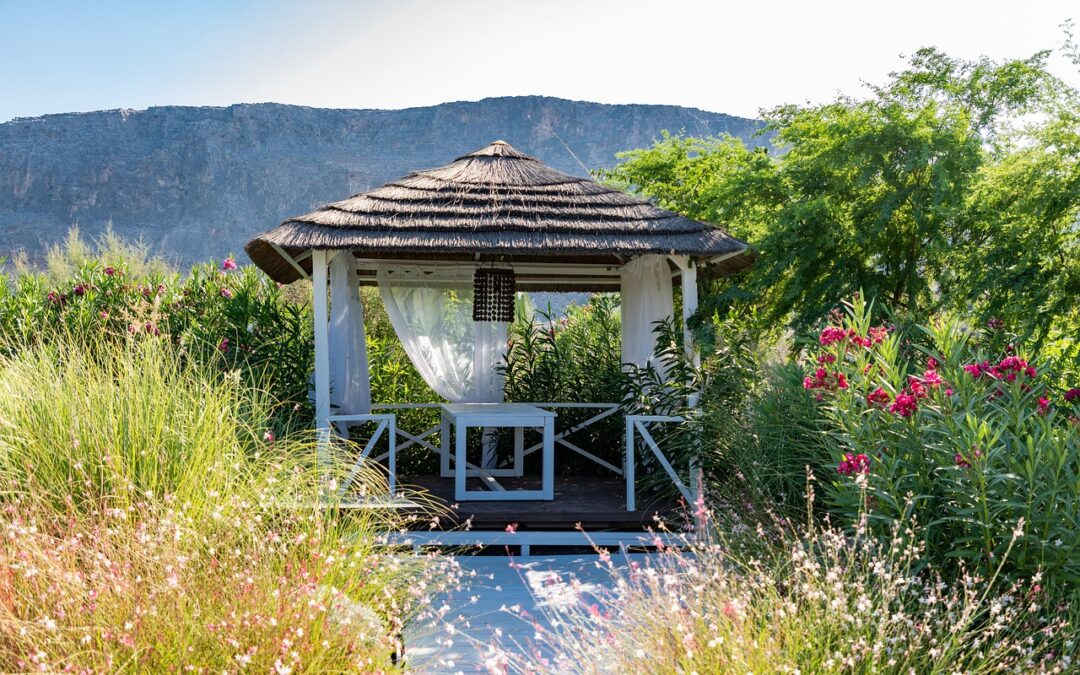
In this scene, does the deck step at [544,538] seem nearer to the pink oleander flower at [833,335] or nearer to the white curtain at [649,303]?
the white curtain at [649,303]

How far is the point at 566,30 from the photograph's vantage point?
37.7 ft

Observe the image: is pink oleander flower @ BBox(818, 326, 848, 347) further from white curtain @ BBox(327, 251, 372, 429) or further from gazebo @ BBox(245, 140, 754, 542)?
white curtain @ BBox(327, 251, 372, 429)

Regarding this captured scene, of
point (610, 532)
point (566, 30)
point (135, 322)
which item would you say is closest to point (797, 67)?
point (566, 30)

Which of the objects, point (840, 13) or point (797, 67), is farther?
point (797, 67)

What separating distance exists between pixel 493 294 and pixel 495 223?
1867 mm

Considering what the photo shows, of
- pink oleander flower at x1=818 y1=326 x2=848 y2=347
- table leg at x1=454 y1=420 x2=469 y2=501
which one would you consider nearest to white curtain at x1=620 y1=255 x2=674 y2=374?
table leg at x1=454 y1=420 x2=469 y2=501

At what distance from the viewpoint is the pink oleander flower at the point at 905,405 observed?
367cm

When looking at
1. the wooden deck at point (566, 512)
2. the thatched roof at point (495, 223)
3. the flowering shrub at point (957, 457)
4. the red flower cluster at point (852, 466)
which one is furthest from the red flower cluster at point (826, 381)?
the thatched roof at point (495, 223)

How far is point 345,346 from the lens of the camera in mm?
7617

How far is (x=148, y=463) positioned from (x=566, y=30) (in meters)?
8.95

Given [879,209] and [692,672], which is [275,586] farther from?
[879,209]

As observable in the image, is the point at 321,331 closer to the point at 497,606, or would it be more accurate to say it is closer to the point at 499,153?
the point at 499,153

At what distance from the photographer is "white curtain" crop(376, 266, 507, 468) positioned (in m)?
8.84

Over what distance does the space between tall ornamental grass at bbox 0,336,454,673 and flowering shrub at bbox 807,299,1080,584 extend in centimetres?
183
